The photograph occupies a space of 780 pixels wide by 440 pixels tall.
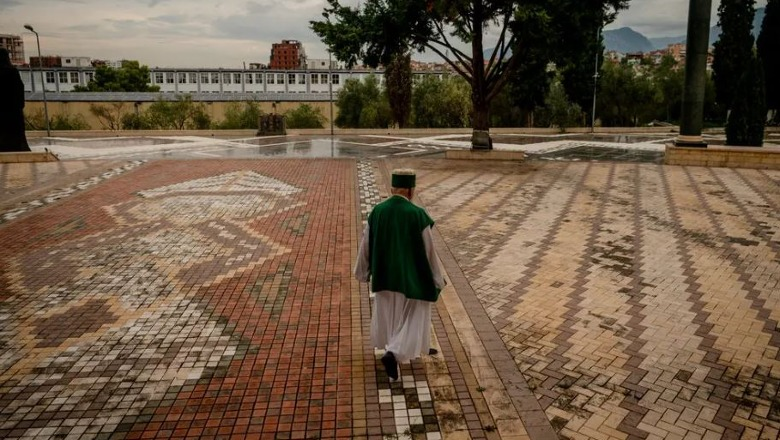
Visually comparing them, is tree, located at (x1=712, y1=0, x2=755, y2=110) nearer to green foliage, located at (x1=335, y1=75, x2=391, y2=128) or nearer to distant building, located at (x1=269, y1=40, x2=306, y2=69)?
green foliage, located at (x1=335, y1=75, x2=391, y2=128)

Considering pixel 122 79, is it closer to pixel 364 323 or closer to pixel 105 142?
pixel 105 142

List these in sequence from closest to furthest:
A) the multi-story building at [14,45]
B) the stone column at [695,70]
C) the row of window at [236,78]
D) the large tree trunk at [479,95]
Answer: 1. the stone column at [695,70]
2. the large tree trunk at [479,95]
3. the row of window at [236,78]
4. the multi-story building at [14,45]

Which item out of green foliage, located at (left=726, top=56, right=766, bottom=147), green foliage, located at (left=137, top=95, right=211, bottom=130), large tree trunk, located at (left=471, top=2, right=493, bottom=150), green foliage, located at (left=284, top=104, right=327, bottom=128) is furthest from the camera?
green foliage, located at (left=284, top=104, right=327, bottom=128)

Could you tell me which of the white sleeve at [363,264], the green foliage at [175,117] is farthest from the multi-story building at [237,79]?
the white sleeve at [363,264]

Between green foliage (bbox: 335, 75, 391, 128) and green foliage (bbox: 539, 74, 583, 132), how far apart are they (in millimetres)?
11118

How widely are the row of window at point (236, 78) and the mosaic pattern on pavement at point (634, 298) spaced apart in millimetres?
69877

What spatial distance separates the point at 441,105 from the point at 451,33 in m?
19.5

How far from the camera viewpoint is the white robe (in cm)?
470

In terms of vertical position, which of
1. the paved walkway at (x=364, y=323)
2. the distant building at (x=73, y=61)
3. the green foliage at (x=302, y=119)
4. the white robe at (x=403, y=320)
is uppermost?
the distant building at (x=73, y=61)

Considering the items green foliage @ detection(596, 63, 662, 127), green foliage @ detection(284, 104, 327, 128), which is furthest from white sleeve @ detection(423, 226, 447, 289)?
green foliage @ detection(596, 63, 662, 127)

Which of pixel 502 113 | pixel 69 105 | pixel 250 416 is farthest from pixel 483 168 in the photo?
pixel 69 105

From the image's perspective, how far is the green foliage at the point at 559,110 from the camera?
34812mm

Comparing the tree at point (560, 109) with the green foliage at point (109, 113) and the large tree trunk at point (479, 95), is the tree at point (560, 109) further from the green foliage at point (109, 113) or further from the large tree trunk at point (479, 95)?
the green foliage at point (109, 113)

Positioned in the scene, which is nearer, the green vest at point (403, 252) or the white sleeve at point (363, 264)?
the green vest at point (403, 252)
